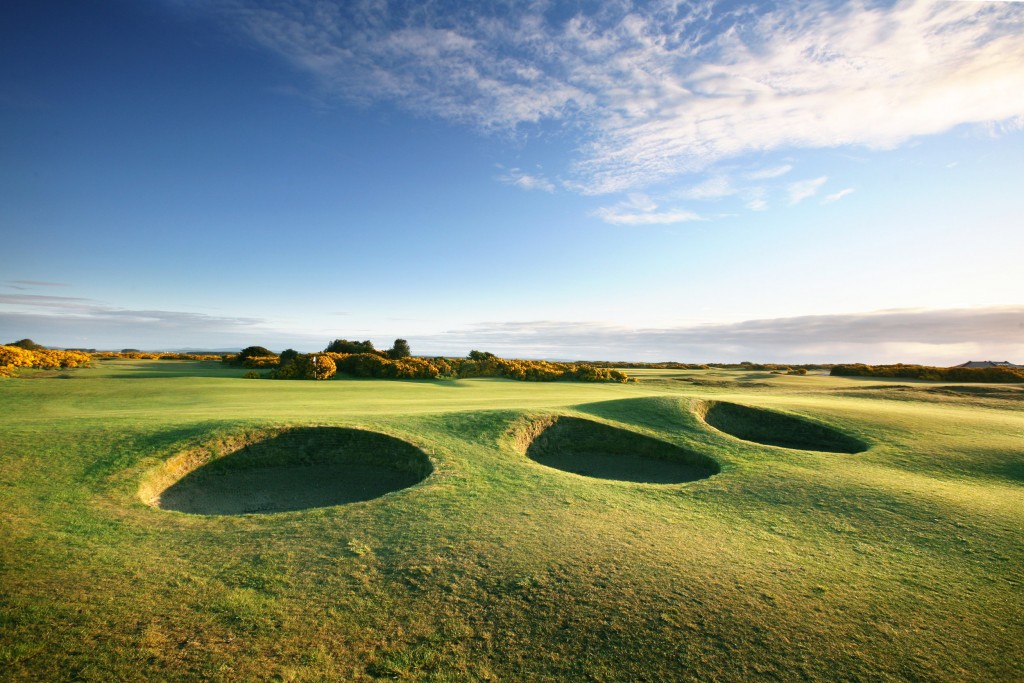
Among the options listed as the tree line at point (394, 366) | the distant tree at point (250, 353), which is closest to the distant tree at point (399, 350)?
the tree line at point (394, 366)

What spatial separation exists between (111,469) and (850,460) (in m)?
13.6

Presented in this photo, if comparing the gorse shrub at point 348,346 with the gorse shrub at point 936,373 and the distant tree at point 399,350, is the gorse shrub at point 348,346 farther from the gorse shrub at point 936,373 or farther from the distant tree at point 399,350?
the gorse shrub at point 936,373

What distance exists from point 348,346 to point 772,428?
34305mm

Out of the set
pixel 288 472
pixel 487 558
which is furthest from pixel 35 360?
pixel 487 558

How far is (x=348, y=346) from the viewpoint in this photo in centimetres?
4081

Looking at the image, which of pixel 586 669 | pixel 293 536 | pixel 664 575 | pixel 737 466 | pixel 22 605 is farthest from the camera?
pixel 737 466

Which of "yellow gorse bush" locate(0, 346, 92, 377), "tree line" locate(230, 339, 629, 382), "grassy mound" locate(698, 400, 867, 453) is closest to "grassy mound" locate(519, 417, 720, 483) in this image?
"grassy mound" locate(698, 400, 867, 453)

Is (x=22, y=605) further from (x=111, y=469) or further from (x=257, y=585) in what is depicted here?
(x=111, y=469)

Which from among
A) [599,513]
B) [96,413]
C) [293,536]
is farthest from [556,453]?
[96,413]

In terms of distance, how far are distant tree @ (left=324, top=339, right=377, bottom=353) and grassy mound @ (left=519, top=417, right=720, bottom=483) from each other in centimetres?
3021

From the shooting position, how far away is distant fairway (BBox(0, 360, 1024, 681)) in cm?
396

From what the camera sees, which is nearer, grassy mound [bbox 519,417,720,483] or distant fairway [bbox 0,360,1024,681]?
distant fairway [bbox 0,360,1024,681]

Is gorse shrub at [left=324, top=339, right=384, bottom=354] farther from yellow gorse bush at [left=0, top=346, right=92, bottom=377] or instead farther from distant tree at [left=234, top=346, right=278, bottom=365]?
yellow gorse bush at [left=0, top=346, right=92, bottom=377]

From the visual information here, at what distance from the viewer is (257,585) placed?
480cm
